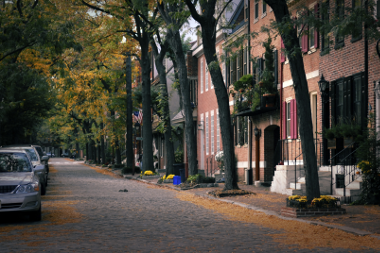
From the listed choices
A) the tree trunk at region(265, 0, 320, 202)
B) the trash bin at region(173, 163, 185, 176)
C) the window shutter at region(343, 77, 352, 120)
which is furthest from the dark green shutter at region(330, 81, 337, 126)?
the trash bin at region(173, 163, 185, 176)

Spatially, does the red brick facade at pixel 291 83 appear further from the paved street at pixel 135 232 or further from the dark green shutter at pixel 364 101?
the paved street at pixel 135 232

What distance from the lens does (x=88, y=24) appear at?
114 feet

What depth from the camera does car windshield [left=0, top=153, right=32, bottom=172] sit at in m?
13.7

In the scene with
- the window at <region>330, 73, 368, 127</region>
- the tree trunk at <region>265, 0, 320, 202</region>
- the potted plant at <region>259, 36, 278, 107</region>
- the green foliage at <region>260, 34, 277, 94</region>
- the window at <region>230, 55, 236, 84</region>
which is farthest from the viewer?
the window at <region>230, 55, 236, 84</region>

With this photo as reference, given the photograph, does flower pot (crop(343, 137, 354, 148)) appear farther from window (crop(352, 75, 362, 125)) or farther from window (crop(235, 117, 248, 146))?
Result: window (crop(235, 117, 248, 146))

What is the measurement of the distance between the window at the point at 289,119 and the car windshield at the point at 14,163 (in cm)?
1212

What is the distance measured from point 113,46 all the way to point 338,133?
19704 millimetres

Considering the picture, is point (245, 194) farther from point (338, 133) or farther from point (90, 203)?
point (90, 203)

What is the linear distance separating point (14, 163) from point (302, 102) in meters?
7.07

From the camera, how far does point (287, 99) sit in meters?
24.1

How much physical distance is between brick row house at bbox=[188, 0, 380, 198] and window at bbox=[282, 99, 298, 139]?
0.04m

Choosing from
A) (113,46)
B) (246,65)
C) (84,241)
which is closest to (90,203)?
(84,241)

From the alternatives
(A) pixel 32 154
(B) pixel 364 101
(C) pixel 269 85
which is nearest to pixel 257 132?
(C) pixel 269 85

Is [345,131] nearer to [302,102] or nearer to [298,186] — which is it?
[298,186]
